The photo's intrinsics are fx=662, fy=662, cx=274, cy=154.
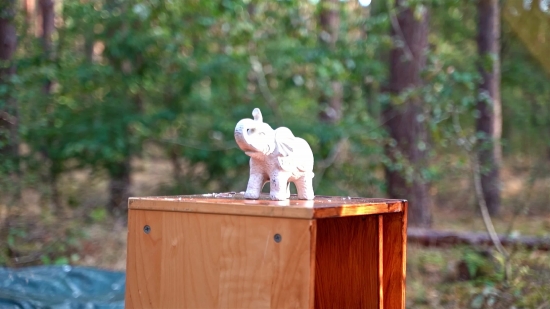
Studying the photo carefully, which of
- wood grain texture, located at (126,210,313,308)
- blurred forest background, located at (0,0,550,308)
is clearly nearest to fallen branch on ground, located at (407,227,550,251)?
blurred forest background, located at (0,0,550,308)

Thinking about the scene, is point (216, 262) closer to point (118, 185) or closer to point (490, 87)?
point (118, 185)

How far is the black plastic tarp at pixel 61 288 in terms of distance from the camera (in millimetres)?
3420

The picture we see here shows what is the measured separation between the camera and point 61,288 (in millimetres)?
3947

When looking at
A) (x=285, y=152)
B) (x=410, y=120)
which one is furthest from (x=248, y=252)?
(x=410, y=120)

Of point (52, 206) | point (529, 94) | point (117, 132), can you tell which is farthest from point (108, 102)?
point (529, 94)

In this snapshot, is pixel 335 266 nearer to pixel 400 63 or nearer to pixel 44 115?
pixel 44 115

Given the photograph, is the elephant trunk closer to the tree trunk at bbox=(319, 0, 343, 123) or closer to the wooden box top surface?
the wooden box top surface

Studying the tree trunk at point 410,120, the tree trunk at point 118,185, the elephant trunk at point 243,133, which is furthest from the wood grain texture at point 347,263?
the tree trunk at point 118,185

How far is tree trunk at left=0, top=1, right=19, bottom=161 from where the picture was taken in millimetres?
5723

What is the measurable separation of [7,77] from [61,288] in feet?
8.87

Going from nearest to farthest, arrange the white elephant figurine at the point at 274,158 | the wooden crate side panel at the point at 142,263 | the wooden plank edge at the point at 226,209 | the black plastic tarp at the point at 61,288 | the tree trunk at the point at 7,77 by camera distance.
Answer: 1. the wooden plank edge at the point at 226,209
2. the wooden crate side panel at the point at 142,263
3. the white elephant figurine at the point at 274,158
4. the black plastic tarp at the point at 61,288
5. the tree trunk at the point at 7,77

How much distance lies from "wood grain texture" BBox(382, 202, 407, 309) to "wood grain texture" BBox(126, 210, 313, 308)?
655mm

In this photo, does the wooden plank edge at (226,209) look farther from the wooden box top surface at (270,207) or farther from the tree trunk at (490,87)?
the tree trunk at (490,87)

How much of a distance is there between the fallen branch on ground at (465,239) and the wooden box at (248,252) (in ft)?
9.52
